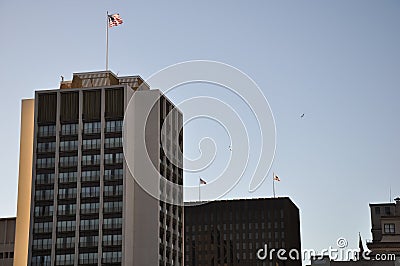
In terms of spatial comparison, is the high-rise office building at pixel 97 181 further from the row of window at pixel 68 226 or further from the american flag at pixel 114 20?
the american flag at pixel 114 20

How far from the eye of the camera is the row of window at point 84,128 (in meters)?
153

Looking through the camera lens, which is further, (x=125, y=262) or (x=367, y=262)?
(x=125, y=262)

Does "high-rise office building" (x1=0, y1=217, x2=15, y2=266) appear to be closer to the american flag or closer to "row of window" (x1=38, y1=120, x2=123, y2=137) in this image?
"row of window" (x1=38, y1=120, x2=123, y2=137)

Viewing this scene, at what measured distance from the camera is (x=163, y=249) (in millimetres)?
148500

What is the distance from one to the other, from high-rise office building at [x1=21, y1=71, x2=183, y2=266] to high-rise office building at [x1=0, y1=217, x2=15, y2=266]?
12.1 feet

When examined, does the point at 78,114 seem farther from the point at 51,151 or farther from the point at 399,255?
the point at 399,255

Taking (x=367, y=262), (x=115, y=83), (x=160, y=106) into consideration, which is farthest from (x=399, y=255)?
(x=115, y=83)

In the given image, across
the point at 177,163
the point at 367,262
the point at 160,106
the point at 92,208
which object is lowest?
the point at 367,262

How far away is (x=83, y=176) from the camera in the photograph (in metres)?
151

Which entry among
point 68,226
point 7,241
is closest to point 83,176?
point 68,226

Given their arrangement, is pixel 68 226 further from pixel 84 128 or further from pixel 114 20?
pixel 114 20

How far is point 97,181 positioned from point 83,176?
319 cm

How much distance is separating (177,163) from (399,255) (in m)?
50.7

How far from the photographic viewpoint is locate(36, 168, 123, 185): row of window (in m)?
149
